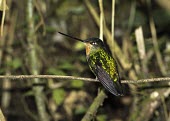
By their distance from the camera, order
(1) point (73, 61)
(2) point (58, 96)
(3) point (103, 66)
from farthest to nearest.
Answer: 1. (1) point (73, 61)
2. (2) point (58, 96)
3. (3) point (103, 66)

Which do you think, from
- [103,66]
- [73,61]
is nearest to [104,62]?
[103,66]

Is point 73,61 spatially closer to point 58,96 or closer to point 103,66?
point 58,96

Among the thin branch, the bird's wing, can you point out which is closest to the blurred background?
the thin branch

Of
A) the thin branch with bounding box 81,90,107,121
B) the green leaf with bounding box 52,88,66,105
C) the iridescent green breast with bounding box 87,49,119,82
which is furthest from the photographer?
the green leaf with bounding box 52,88,66,105

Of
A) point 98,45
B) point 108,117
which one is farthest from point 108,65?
point 108,117

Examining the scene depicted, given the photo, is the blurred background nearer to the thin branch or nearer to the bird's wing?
the thin branch

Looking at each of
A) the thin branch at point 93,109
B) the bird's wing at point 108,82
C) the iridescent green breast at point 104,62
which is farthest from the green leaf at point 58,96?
the bird's wing at point 108,82

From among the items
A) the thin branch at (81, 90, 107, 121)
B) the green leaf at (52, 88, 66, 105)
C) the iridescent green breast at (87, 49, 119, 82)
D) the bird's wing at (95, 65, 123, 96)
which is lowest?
the green leaf at (52, 88, 66, 105)

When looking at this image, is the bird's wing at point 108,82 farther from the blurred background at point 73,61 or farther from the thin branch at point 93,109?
the blurred background at point 73,61
